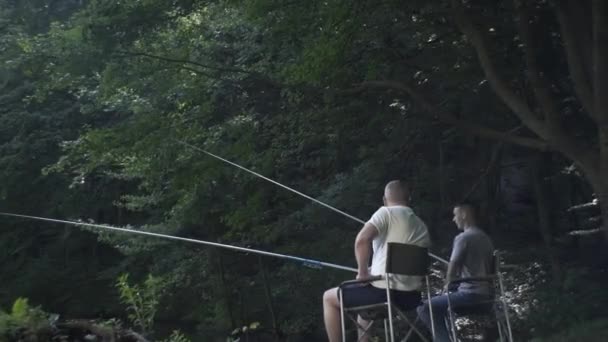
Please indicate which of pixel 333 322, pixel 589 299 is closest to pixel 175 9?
pixel 589 299


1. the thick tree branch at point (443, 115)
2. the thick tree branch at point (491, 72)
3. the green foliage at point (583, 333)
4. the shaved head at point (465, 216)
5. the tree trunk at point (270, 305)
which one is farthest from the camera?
the tree trunk at point (270, 305)

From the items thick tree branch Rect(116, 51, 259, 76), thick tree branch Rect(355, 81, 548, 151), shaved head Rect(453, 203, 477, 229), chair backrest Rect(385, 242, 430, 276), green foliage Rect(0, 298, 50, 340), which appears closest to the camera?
green foliage Rect(0, 298, 50, 340)

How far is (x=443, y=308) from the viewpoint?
6.83 metres

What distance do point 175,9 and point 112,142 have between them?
2548mm

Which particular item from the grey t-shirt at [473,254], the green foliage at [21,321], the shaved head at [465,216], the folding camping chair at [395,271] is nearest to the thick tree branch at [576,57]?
the shaved head at [465,216]

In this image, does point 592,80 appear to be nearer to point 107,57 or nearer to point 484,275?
point 484,275

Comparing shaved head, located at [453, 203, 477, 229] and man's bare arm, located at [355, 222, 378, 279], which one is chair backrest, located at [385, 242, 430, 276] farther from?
shaved head, located at [453, 203, 477, 229]

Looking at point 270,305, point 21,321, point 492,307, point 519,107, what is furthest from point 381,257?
point 270,305

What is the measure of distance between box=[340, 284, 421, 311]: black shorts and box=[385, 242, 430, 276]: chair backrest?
0.19 meters

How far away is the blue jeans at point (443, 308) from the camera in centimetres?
671

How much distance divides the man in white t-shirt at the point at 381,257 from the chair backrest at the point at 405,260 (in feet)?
0.37

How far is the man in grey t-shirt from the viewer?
6.79 m

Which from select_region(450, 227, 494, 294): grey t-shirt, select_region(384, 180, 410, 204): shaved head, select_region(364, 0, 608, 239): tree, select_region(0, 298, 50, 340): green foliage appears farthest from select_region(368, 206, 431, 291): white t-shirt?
select_region(364, 0, 608, 239): tree

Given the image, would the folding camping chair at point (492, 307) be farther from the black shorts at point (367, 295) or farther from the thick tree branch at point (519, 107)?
the thick tree branch at point (519, 107)
